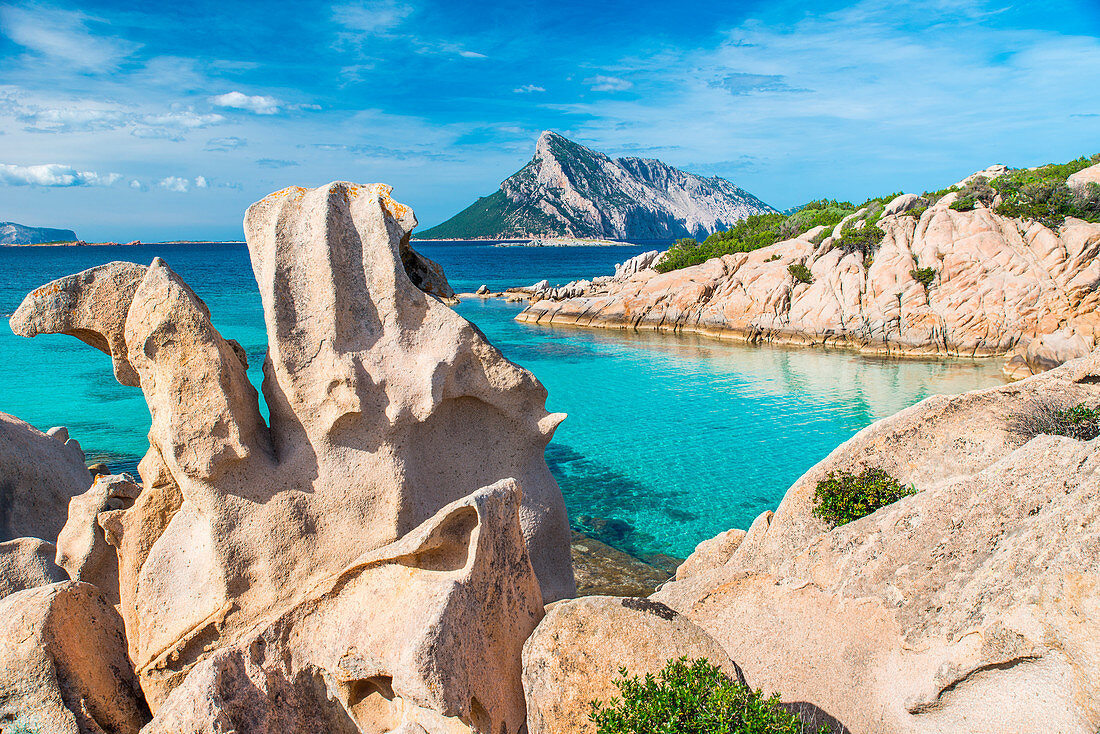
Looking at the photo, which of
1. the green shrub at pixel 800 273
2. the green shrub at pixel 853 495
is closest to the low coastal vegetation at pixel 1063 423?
the green shrub at pixel 853 495

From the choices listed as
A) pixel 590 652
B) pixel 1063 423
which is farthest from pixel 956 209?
pixel 590 652

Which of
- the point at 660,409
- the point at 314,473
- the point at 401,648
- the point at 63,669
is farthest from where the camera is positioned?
the point at 660,409

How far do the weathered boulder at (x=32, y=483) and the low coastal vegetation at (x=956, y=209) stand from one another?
38.7m

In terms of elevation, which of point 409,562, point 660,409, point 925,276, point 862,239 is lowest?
point 660,409

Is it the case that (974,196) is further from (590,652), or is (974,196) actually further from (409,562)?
(409,562)

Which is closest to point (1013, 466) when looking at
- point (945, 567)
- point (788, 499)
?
point (945, 567)

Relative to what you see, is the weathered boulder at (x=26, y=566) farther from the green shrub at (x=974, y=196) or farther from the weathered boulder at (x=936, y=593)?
the green shrub at (x=974, y=196)

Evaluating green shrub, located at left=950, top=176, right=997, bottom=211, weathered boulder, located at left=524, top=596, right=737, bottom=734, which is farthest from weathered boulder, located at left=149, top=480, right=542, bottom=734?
green shrub, located at left=950, top=176, right=997, bottom=211

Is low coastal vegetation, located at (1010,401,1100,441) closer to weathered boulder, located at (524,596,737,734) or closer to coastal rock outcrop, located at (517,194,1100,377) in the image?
weathered boulder, located at (524,596,737,734)

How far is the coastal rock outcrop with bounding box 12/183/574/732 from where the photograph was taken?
231 inches

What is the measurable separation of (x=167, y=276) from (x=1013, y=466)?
7958 mm

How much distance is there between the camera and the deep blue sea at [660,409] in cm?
1656

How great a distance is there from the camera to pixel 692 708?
16.0ft

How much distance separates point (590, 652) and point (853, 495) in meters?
4.07
